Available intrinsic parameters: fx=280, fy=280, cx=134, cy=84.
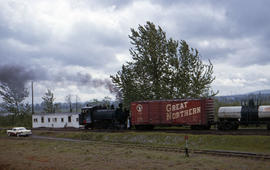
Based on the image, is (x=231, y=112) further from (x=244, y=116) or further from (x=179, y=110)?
(x=179, y=110)

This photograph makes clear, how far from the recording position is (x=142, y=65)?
41531 mm

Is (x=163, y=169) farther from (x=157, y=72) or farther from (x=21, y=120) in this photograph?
(x=21, y=120)

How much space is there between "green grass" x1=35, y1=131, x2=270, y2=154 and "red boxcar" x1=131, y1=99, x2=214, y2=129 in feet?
14.5

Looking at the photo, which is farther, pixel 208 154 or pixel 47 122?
pixel 47 122

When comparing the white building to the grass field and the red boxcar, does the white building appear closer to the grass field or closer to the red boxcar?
the red boxcar

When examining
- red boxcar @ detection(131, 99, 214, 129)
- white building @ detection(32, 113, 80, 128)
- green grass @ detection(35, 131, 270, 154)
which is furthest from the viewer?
Answer: white building @ detection(32, 113, 80, 128)

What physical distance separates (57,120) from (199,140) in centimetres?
3531

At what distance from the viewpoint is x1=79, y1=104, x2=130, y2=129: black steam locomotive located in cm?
3638

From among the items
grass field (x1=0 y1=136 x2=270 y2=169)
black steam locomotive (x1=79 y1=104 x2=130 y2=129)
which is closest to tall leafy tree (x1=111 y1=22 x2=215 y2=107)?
black steam locomotive (x1=79 y1=104 x2=130 y2=129)

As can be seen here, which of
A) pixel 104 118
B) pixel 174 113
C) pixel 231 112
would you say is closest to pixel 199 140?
pixel 231 112

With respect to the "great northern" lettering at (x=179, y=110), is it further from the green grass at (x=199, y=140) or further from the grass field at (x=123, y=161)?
the grass field at (x=123, y=161)

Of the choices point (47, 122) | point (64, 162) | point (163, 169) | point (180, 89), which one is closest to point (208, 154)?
point (163, 169)

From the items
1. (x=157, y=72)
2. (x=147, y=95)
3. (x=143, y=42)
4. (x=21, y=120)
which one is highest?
(x=143, y=42)

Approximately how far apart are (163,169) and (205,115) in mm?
16324
